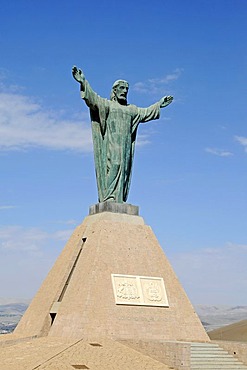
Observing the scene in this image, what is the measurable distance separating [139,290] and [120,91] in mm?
6215

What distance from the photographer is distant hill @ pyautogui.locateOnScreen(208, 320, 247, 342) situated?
29783 mm

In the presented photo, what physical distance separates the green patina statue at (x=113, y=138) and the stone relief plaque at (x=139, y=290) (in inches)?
108

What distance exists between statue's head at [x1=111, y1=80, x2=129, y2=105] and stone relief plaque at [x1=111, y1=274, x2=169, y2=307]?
5.62 m

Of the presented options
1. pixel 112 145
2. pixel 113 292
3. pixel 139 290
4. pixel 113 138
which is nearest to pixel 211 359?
pixel 139 290

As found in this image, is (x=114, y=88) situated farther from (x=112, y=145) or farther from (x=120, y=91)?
(x=112, y=145)

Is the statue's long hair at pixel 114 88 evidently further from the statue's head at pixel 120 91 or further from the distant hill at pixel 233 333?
the distant hill at pixel 233 333

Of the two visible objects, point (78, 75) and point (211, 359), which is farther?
point (78, 75)

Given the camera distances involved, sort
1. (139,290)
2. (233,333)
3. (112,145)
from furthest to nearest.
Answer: (233,333)
(112,145)
(139,290)

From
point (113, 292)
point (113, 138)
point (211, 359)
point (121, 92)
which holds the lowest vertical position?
point (211, 359)

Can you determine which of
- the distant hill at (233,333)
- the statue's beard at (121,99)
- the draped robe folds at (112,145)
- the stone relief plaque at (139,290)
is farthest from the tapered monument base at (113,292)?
the distant hill at (233,333)

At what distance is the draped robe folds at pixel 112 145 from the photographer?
62.7ft

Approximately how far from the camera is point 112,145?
19.3 meters

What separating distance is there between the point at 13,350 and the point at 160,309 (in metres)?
4.36

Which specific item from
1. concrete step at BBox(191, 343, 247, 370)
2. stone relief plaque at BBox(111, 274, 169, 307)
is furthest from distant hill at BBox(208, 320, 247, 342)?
concrete step at BBox(191, 343, 247, 370)
